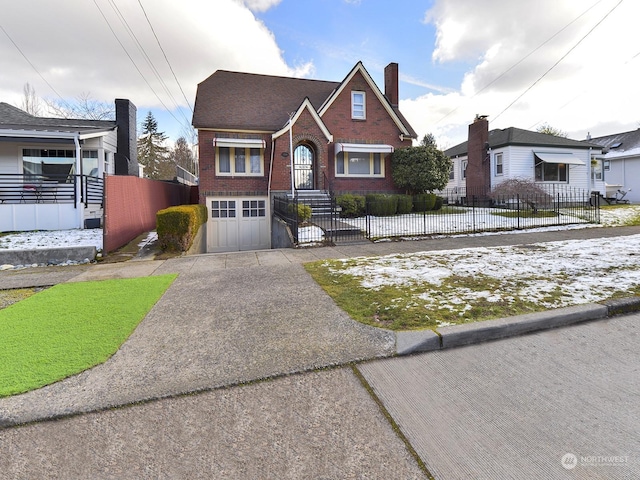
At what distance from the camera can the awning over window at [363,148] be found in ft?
62.0

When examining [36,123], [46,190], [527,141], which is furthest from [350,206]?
[36,123]

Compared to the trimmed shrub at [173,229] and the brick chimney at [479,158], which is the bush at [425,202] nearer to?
the brick chimney at [479,158]

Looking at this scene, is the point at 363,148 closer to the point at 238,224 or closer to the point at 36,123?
the point at 238,224

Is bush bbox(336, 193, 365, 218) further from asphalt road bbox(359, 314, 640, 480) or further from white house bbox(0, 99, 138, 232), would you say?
asphalt road bbox(359, 314, 640, 480)

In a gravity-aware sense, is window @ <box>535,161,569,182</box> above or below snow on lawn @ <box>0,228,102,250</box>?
above

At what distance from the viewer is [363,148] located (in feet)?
62.1

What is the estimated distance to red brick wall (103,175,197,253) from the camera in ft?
33.1

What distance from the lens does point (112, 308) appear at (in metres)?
5.29

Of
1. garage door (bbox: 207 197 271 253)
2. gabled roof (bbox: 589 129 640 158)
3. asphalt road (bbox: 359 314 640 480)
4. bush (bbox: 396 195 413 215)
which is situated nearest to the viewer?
asphalt road (bbox: 359 314 640 480)

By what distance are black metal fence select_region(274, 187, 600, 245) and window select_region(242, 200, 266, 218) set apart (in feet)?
5.06

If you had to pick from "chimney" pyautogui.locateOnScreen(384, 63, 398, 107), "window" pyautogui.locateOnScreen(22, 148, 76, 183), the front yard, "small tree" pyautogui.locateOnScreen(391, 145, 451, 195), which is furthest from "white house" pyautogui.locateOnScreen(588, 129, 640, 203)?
"window" pyautogui.locateOnScreen(22, 148, 76, 183)

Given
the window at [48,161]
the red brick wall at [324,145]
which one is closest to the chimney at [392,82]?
the red brick wall at [324,145]

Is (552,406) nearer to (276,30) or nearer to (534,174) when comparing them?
(276,30)

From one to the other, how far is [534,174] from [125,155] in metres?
25.7
